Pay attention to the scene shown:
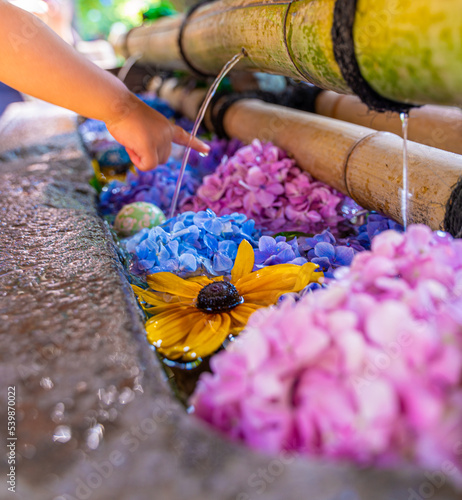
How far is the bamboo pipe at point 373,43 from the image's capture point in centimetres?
66

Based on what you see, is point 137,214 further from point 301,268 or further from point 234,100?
point 234,100

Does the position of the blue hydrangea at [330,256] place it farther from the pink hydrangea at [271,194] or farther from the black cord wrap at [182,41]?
the black cord wrap at [182,41]

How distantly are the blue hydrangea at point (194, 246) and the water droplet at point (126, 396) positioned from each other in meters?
0.54

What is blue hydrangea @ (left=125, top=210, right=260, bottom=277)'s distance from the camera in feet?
3.90

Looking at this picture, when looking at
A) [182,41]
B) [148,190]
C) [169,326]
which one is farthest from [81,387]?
[182,41]

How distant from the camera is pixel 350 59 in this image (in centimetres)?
83

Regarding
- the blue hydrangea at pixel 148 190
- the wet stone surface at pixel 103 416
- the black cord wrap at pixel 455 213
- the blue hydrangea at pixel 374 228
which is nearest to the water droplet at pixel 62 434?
the wet stone surface at pixel 103 416

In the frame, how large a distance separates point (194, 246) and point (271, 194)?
17.4 inches

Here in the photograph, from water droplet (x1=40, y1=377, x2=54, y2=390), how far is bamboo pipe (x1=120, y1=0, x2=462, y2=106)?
2.37 ft

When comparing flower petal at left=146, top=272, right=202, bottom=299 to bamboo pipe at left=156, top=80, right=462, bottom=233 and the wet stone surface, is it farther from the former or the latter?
bamboo pipe at left=156, top=80, right=462, bottom=233

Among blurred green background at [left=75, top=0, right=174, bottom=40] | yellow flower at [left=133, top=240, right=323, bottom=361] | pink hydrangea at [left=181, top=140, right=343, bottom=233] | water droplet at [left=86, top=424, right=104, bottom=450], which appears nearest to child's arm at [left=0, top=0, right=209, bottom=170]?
pink hydrangea at [left=181, top=140, right=343, bottom=233]

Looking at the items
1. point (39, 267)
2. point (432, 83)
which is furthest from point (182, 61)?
point (432, 83)

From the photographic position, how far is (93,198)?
164 cm

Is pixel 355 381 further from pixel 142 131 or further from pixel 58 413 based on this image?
pixel 142 131
